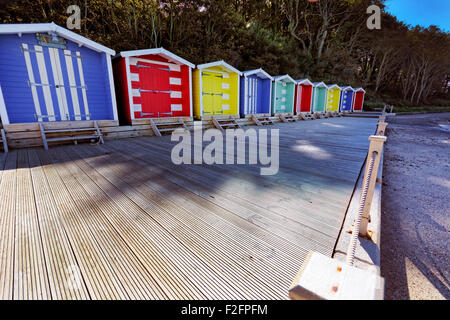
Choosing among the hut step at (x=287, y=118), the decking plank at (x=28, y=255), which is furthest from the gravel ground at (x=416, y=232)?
the hut step at (x=287, y=118)

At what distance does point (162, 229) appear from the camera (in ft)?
5.47

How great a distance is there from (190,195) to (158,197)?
0.34 meters

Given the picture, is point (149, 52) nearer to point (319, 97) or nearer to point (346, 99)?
point (319, 97)

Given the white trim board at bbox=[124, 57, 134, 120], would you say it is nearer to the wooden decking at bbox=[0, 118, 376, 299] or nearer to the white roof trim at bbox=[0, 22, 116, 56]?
the white roof trim at bbox=[0, 22, 116, 56]

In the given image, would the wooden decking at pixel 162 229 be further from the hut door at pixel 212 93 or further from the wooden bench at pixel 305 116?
the wooden bench at pixel 305 116

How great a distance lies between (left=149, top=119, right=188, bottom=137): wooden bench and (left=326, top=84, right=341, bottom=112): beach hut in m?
12.6

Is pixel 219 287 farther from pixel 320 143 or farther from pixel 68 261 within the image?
pixel 320 143

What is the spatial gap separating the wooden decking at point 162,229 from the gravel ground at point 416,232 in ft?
1.66

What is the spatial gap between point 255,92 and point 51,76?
788cm

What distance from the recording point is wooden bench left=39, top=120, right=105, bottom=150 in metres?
4.84

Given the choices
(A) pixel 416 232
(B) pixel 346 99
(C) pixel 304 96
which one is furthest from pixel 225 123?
(B) pixel 346 99

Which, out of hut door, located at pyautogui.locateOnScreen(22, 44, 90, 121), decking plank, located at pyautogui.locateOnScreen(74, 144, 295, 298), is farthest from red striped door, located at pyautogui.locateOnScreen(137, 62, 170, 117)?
decking plank, located at pyautogui.locateOnScreen(74, 144, 295, 298)

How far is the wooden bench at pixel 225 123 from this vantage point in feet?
26.7

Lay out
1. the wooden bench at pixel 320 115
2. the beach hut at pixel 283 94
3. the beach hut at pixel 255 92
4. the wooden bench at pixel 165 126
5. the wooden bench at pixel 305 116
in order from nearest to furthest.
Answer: the wooden bench at pixel 165 126 → the beach hut at pixel 255 92 → the beach hut at pixel 283 94 → the wooden bench at pixel 305 116 → the wooden bench at pixel 320 115
